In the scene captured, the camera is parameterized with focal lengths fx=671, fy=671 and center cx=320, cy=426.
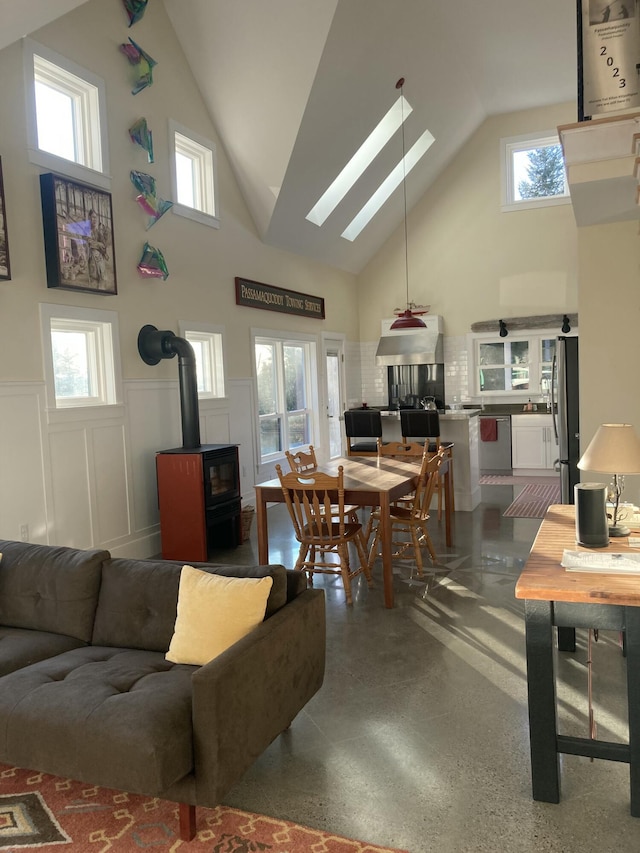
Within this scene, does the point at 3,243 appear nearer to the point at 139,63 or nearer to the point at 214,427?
the point at 139,63

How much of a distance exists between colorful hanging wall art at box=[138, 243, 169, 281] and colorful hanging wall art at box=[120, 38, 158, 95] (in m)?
1.40

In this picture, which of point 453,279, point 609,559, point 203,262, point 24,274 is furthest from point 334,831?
point 453,279

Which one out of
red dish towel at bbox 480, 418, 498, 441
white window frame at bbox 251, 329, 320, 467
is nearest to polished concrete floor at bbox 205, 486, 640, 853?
white window frame at bbox 251, 329, 320, 467

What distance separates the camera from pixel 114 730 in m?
2.22

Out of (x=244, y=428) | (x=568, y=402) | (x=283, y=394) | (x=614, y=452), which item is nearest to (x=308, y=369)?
(x=283, y=394)

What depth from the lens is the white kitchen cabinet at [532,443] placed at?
32.0 ft

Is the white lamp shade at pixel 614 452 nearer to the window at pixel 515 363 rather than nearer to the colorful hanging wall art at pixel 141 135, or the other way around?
the colorful hanging wall art at pixel 141 135

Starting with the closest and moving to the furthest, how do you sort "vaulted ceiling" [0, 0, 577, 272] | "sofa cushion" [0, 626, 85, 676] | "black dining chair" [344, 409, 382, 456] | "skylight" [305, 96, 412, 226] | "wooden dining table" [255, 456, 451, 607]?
"sofa cushion" [0, 626, 85, 676]
"wooden dining table" [255, 456, 451, 607]
"vaulted ceiling" [0, 0, 577, 272]
"black dining chair" [344, 409, 382, 456]
"skylight" [305, 96, 412, 226]

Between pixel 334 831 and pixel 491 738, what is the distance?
35.0 inches

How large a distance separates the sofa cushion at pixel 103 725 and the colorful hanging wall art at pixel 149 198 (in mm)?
4570

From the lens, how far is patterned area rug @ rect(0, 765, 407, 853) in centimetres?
223

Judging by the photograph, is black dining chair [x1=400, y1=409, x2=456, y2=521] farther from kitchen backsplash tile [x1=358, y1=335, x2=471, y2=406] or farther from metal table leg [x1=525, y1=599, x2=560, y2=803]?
metal table leg [x1=525, y1=599, x2=560, y2=803]

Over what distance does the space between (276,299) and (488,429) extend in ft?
12.4

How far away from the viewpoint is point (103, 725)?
7.38 feet
